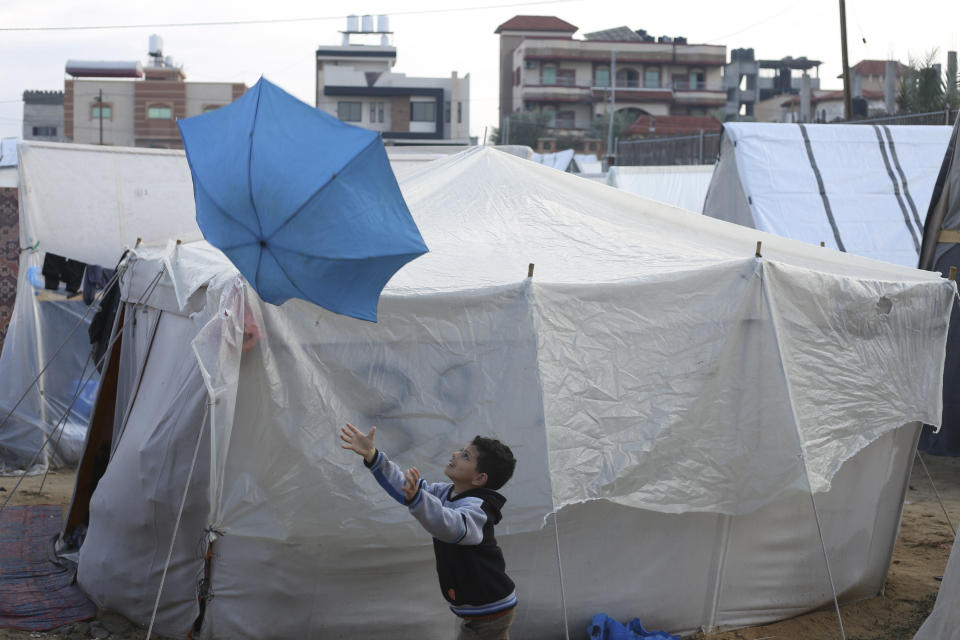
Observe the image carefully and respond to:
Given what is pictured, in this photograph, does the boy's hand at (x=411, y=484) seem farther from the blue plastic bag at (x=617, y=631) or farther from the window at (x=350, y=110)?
the window at (x=350, y=110)

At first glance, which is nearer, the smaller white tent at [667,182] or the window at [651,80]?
the smaller white tent at [667,182]

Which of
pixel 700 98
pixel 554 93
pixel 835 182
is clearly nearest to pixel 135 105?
pixel 554 93

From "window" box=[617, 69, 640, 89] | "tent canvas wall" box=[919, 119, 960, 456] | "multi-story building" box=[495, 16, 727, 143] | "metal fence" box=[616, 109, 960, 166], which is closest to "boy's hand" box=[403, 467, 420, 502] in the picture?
"tent canvas wall" box=[919, 119, 960, 456]

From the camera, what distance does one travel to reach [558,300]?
→ 14.7 feet

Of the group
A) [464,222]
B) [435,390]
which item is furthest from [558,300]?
[464,222]

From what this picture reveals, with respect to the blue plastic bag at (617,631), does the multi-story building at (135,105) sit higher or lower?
higher

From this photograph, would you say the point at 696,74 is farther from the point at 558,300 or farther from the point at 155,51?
the point at 558,300

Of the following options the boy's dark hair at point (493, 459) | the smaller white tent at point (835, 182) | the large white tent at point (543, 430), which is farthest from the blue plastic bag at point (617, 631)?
the smaller white tent at point (835, 182)

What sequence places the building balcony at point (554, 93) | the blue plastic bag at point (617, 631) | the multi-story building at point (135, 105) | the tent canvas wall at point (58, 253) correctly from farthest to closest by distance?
the building balcony at point (554, 93), the multi-story building at point (135, 105), the tent canvas wall at point (58, 253), the blue plastic bag at point (617, 631)

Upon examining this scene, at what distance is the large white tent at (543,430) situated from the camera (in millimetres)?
4281

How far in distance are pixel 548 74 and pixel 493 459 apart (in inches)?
2223

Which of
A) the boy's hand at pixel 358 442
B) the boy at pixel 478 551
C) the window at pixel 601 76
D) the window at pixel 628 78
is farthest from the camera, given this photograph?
the window at pixel 628 78

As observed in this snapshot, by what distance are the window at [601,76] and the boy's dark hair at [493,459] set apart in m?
56.4

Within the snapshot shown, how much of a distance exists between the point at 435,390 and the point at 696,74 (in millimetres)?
57989
